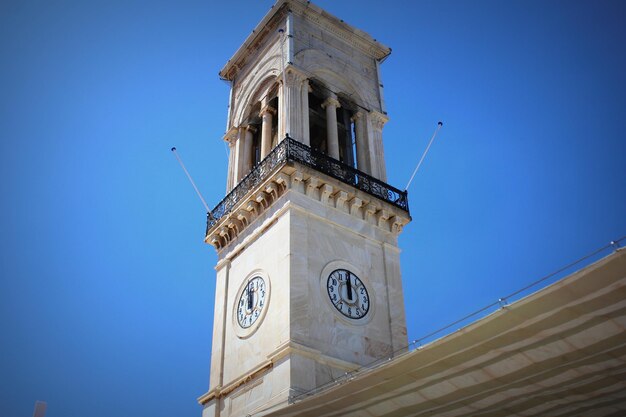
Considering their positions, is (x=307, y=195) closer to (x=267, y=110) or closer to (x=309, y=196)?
(x=309, y=196)

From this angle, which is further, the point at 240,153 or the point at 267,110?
the point at 240,153

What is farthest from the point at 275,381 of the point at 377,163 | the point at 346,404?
the point at 377,163

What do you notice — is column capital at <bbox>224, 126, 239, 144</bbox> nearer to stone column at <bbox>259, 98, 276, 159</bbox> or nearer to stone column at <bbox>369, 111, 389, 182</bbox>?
stone column at <bbox>259, 98, 276, 159</bbox>

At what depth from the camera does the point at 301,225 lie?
2259 cm

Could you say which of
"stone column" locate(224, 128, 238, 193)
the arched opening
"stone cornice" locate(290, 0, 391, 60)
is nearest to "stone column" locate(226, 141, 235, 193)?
"stone column" locate(224, 128, 238, 193)

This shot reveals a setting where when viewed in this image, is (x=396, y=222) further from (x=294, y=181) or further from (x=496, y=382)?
(x=496, y=382)

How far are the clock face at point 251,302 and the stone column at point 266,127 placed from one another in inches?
209

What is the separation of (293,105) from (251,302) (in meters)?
7.46

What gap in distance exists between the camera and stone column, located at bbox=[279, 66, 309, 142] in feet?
82.9

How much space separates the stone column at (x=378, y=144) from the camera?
88.1 ft

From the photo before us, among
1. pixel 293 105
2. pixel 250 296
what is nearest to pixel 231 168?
pixel 293 105

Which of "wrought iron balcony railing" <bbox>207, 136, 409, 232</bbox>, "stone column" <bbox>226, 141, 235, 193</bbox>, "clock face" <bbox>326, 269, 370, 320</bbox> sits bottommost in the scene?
"clock face" <bbox>326, 269, 370, 320</bbox>

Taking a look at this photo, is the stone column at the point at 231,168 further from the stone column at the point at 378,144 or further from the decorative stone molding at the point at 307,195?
the stone column at the point at 378,144

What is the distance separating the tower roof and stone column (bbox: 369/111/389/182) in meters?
3.55
